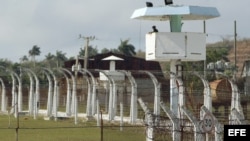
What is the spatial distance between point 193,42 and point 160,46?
133 centimetres

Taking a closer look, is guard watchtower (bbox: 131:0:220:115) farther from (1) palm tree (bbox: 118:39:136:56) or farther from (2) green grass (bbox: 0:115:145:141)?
(1) palm tree (bbox: 118:39:136:56)

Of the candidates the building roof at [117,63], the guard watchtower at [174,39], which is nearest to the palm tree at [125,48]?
the building roof at [117,63]

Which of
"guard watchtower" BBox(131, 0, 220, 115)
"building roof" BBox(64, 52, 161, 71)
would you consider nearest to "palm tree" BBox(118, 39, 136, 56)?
"building roof" BBox(64, 52, 161, 71)

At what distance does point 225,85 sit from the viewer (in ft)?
119

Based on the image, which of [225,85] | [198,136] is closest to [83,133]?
[198,136]

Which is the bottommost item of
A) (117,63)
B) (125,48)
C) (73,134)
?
(73,134)

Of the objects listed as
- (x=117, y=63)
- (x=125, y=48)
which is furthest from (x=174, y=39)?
(x=125, y=48)

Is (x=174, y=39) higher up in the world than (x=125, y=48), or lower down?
lower down

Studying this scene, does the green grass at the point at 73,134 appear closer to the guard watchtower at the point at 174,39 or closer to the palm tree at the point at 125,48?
the guard watchtower at the point at 174,39

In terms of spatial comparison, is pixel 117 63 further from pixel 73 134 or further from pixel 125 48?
pixel 73 134

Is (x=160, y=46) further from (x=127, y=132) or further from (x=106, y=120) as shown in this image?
(x=106, y=120)

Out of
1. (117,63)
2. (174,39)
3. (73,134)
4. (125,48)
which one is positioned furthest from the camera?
(125,48)

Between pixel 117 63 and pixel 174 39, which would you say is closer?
pixel 174 39

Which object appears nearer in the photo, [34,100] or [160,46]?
[160,46]
